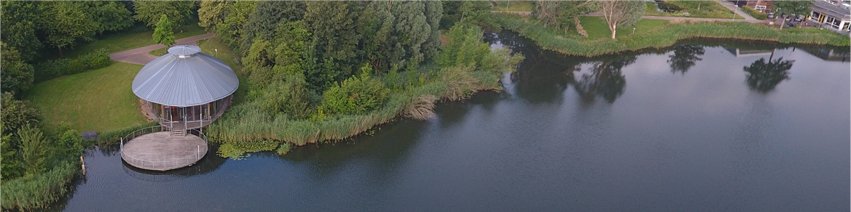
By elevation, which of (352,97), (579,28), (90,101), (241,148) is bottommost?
(241,148)

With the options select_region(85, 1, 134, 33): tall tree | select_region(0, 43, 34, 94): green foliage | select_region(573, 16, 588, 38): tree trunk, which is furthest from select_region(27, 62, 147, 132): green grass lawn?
select_region(573, 16, 588, 38): tree trunk

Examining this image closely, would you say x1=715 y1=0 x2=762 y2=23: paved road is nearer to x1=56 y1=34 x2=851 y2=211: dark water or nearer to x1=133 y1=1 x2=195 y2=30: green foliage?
x1=56 y1=34 x2=851 y2=211: dark water

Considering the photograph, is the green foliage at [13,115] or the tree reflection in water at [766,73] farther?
the tree reflection in water at [766,73]

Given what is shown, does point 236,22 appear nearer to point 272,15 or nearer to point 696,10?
point 272,15

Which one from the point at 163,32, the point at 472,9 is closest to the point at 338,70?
the point at 163,32

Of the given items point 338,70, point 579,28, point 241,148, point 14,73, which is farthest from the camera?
point 579,28

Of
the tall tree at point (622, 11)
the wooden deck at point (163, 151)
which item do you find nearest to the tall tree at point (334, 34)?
the wooden deck at point (163, 151)

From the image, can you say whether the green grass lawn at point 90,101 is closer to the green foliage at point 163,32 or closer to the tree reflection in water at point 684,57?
the green foliage at point 163,32
